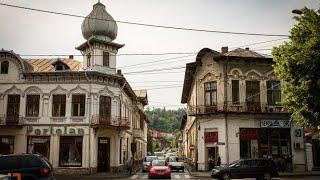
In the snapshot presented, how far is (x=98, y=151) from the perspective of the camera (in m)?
38.1

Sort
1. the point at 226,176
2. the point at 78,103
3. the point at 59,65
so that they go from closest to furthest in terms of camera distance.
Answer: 1. the point at 226,176
2. the point at 78,103
3. the point at 59,65

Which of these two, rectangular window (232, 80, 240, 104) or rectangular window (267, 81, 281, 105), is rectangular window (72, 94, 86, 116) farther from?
rectangular window (267, 81, 281, 105)

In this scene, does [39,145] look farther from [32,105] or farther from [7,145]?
[32,105]

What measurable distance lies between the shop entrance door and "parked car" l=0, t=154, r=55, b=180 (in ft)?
68.5

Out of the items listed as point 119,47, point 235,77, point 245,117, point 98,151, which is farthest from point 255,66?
point 98,151

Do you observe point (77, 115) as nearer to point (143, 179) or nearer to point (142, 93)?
point (143, 179)

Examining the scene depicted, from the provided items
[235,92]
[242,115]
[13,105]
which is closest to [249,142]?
[242,115]

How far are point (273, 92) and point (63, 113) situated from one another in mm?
19459

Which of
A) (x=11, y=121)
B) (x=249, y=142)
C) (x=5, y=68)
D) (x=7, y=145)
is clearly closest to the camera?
(x=249, y=142)

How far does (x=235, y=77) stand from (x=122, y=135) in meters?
13.3

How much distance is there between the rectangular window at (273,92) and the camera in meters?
37.3

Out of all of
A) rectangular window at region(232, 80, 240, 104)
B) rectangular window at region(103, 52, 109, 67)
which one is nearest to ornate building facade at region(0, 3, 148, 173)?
rectangular window at region(103, 52, 109, 67)

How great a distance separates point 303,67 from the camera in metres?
23.0

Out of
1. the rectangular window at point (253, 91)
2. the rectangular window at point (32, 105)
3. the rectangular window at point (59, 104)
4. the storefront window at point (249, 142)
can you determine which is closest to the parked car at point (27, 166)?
the rectangular window at point (59, 104)
